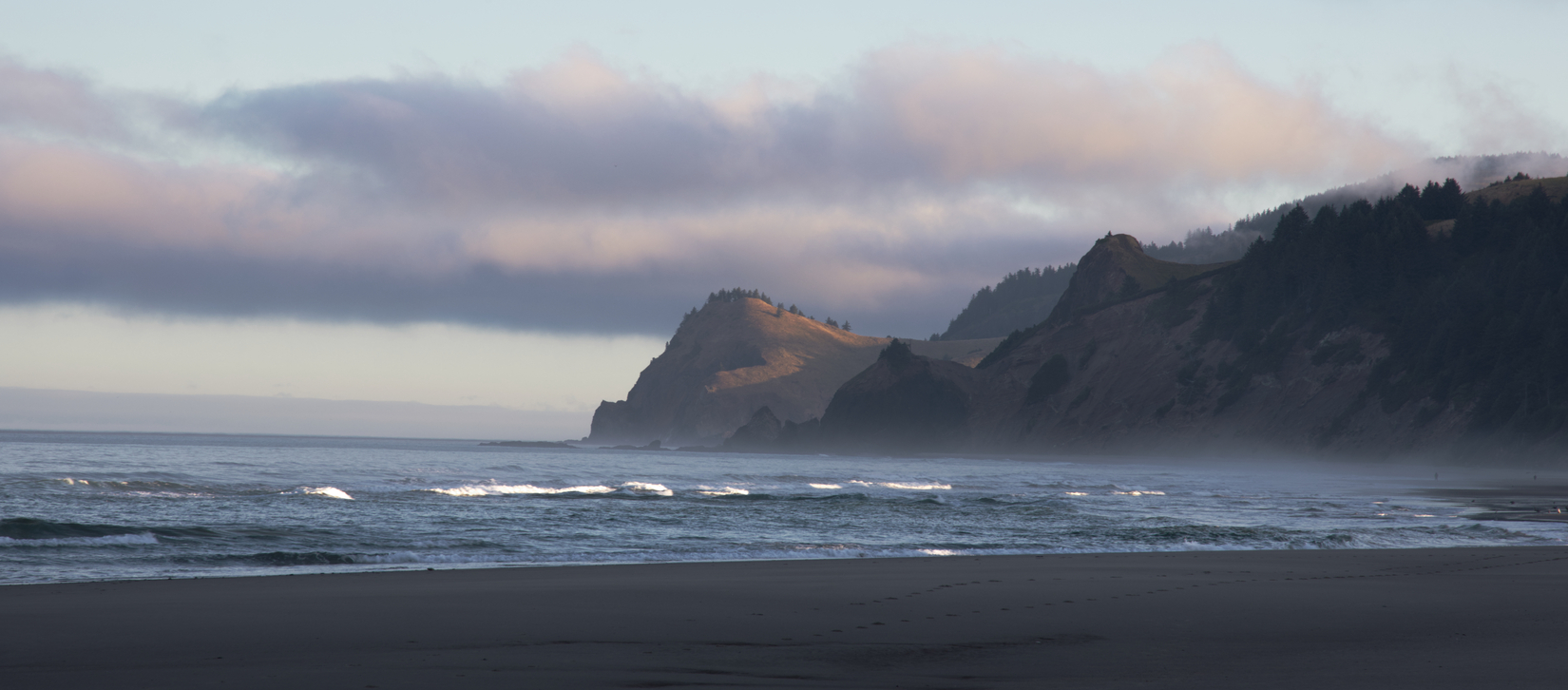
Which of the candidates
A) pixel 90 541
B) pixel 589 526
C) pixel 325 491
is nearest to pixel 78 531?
pixel 90 541

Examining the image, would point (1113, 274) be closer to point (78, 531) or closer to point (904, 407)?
point (904, 407)

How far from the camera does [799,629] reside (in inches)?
413

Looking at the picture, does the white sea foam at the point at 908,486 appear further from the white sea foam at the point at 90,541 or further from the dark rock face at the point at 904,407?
the dark rock face at the point at 904,407

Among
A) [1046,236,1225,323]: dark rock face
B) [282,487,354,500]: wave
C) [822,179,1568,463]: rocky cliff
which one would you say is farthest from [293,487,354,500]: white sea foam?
[1046,236,1225,323]: dark rock face

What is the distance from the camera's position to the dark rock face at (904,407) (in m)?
157

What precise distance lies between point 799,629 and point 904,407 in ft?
504

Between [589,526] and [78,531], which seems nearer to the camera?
[78,531]

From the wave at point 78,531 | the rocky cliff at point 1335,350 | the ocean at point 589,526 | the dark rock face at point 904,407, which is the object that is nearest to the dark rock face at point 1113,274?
the rocky cliff at point 1335,350

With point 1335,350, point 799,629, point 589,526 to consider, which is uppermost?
point 1335,350

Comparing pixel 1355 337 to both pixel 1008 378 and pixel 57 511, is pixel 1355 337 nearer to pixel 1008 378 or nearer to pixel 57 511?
pixel 1008 378

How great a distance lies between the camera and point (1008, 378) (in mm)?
152125

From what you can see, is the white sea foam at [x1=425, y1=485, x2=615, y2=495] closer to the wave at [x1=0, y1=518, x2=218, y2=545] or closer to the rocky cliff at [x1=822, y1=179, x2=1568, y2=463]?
the wave at [x1=0, y1=518, x2=218, y2=545]

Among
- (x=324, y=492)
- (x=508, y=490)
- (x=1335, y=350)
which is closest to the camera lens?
(x=324, y=492)

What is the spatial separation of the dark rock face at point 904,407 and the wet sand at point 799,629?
138m
